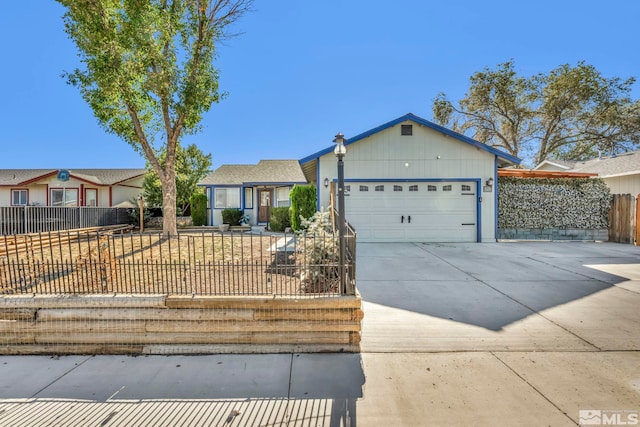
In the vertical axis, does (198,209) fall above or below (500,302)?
above

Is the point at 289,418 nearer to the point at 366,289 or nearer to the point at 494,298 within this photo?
the point at 366,289

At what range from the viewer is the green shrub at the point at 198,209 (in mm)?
17438

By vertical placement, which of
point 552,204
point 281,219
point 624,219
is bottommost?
point 281,219

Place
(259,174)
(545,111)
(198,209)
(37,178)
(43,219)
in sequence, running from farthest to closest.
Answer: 1. (545,111)
2. (37,178)
3. (259,174)
4. (198,209)
5. (43,219)

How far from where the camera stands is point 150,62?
9906 millimetres

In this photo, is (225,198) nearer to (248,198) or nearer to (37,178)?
(248,198)

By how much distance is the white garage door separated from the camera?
422 inches

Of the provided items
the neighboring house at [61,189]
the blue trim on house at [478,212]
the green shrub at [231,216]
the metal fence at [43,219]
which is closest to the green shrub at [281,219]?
the green shrub at [231,216]

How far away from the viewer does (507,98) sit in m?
22.0

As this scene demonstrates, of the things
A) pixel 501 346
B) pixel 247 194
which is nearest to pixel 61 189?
pixel 247 194

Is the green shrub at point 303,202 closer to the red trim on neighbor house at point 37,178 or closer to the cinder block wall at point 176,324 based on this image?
the cinder block wall at point 176,324

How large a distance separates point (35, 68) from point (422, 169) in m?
22.0

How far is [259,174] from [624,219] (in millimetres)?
16539

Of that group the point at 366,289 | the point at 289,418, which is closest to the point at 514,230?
the point at 366,289
